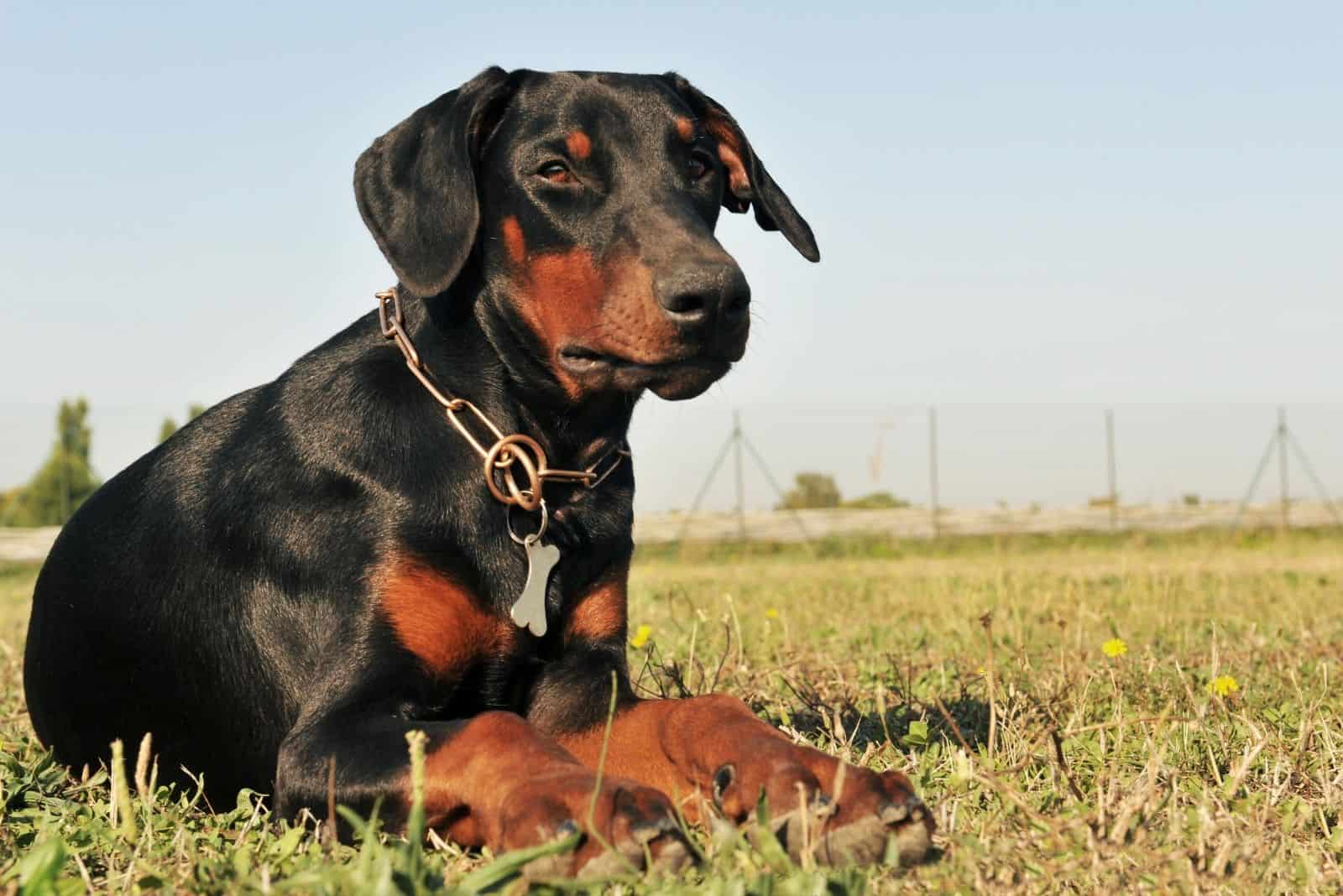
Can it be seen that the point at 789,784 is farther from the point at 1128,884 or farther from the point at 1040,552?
the point at 1040,552

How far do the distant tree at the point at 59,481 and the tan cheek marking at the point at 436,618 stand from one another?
23.6m

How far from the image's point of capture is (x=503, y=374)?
3.65 m

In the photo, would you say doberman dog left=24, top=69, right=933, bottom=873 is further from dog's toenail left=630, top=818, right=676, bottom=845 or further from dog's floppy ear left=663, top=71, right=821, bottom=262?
dog's toenail left=630, top=818, right=676, bottom=845

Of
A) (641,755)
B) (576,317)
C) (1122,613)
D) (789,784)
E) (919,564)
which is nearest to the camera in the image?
(789,784)

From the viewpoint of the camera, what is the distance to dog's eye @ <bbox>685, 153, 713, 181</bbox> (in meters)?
3.92

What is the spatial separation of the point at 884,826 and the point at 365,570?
4.71ft

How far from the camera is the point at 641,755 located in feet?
10.5

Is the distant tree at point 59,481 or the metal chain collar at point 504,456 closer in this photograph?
the metal chain collar at point 504,456

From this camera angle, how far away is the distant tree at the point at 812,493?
25141mm

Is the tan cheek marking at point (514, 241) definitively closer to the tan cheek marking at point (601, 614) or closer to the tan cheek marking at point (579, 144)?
the tan cheek marking at point (579, 144)

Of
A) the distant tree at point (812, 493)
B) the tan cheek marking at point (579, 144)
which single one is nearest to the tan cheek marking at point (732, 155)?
the tan cheek marking at point (579, 144)

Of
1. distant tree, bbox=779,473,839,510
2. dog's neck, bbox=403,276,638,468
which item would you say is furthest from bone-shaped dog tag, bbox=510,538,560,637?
distant tree, bbox=779,473,839,510

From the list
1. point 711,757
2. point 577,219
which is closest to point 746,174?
point 577,219

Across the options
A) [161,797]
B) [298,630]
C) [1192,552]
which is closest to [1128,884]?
[298,630]
